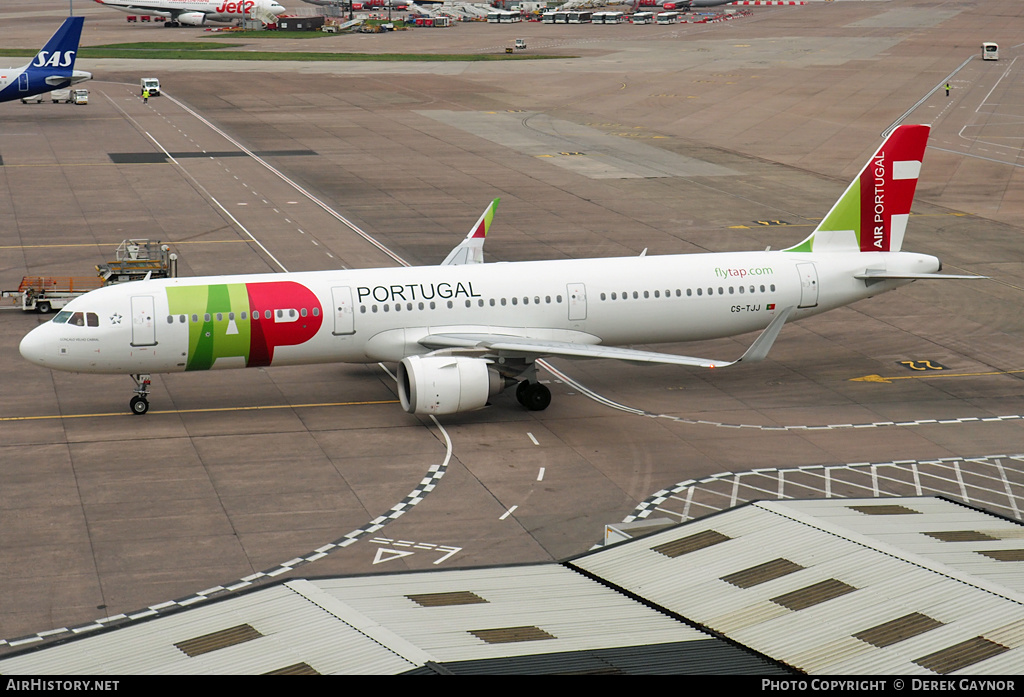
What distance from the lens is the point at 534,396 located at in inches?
1534

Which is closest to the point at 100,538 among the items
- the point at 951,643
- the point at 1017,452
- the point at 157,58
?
the point at 951,643

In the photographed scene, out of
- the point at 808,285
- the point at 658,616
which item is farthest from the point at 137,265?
the point at 658,616

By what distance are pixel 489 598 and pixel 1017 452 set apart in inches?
835

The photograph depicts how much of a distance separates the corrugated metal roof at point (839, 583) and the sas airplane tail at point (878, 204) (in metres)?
19.0

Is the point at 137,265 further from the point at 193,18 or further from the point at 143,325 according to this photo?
the point at 193,18

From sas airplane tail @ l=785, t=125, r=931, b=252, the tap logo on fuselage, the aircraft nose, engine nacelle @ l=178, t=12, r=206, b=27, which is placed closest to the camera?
the aircraft nose

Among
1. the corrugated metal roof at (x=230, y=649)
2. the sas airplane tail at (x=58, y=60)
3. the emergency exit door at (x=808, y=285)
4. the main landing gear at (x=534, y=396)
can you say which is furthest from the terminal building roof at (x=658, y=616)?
the sas airplane tail at (x=58, y=60)

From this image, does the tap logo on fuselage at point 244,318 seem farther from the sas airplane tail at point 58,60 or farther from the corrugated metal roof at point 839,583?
the sas airplane tail at point 58,60

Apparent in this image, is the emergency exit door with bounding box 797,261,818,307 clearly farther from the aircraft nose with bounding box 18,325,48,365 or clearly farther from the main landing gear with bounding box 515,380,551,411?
the aircraft nose with bounding box 18,325,48,365

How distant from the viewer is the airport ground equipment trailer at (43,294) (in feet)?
159

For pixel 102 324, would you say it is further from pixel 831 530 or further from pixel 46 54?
pixel 46 54

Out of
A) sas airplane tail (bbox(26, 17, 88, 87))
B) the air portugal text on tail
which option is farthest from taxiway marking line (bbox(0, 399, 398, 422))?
sas airplane tail (bbox(26, 17, 88, 87))

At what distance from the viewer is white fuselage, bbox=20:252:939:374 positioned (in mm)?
37062

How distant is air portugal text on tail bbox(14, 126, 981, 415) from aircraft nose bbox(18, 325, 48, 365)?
0.15 ft
